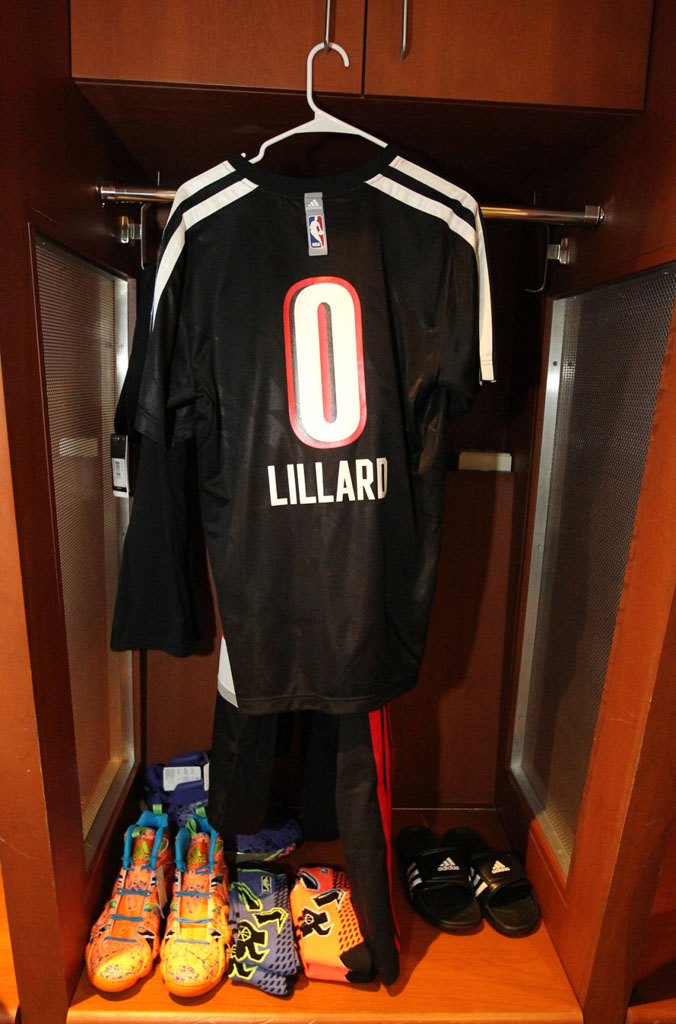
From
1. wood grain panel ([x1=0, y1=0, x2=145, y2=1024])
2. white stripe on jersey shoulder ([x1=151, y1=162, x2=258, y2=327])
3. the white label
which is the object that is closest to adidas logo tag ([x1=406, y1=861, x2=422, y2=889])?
the white label

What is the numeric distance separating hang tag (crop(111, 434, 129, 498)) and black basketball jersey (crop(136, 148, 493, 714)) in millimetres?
223

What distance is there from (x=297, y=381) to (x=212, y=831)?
102cm

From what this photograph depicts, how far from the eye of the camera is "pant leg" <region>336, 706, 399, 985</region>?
3.81 feet

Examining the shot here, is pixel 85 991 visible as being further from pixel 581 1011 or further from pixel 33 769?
pixel 581 1011

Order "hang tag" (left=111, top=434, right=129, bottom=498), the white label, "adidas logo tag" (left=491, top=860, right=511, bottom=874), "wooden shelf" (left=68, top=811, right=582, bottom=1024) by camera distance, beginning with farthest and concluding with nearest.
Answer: the white label < "adidas logo tag" (left=491, top=860, right=511, bottom=874) < "hang tag" (left=111, top=434, right=129, bottom=498) < "wooden shelf" (left=68, top=811, right=582, bottom=1024)

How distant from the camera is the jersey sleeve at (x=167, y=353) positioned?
1.05m

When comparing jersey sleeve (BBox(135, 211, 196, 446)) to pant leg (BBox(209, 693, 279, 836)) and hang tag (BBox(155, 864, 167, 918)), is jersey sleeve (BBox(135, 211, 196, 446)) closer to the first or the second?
pant leg (BBox(209, 693, 279, 836))

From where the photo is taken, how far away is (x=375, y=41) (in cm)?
105

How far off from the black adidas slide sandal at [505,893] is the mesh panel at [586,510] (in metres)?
0.13

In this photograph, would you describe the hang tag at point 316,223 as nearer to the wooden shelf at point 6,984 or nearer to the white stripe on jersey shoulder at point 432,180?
the white stripe on jersey shoulder at point 432,180

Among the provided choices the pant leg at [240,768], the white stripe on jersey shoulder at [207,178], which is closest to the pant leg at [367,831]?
the pant leg at [240,768]

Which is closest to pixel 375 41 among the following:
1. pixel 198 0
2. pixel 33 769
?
pixel 198 0

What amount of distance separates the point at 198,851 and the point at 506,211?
1424 mm

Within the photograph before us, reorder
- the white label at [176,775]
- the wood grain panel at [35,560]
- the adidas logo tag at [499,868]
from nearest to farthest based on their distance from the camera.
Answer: the wood grain panel at [35,560]
the adidas logo tag at [499,868]
the white label at [176,775]
